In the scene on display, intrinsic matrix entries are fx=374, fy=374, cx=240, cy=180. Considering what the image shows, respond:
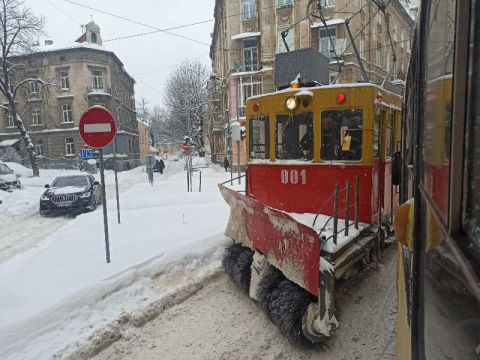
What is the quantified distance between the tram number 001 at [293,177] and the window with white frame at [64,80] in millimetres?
41918

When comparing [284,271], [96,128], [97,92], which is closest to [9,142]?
[97,92]

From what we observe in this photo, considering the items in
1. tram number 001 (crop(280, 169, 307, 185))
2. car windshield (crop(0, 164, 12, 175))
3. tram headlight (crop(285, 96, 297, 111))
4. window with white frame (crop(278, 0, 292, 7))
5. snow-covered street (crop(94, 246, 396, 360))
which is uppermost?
window with white frame (crop(278, 0, 292, 7))

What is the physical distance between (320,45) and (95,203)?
2229 cm

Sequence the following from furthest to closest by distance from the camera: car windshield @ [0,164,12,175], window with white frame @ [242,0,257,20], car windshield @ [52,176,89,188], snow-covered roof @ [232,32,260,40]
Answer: window with white frame @ [242,0,257,20]
snow-covered roof @ [232,32,260,40]
car windshield @ [0,164,12,175]
car windshield @ [52,176,89,188]

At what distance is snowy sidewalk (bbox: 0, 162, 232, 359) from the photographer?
4129 millimetres

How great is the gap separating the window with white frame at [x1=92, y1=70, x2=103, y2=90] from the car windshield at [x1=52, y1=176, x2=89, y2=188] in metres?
31.1

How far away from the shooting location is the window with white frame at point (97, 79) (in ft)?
138

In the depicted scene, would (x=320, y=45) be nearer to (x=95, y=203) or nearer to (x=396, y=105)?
(x=95, y=203)

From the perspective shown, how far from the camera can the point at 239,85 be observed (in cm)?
3102

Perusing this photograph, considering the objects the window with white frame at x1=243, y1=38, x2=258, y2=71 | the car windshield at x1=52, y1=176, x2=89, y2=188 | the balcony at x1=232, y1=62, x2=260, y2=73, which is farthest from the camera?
the balcony at x1=232, y1=62, x2=260, y2=73

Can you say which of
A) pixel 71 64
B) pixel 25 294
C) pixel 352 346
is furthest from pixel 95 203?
pixel 71 64

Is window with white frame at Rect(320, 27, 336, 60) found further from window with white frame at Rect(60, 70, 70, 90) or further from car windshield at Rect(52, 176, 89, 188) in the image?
window with white frame at Rect(60, 70, 70, 90)

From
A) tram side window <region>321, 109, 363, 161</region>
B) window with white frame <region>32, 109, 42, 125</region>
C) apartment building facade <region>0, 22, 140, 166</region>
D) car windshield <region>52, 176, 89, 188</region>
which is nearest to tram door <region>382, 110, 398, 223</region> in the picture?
tram side window <region>321, 109, 363, 161</region>

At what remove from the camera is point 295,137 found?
223 inches
